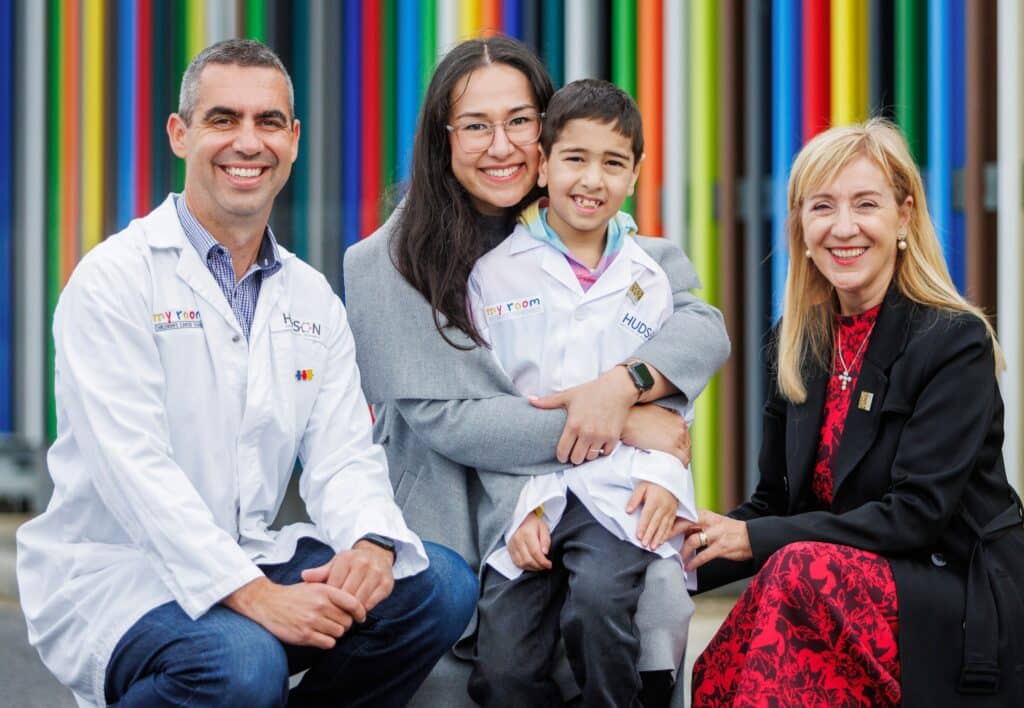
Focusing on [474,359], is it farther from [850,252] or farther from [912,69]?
[912,69]

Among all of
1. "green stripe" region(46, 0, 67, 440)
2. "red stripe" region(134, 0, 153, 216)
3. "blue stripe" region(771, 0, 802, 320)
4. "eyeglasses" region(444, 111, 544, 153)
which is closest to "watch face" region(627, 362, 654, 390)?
"eyeglasses" region(444, 111, 544, 153)

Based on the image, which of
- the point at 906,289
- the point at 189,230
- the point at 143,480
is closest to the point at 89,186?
the point at 189,230

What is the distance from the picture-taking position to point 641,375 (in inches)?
123

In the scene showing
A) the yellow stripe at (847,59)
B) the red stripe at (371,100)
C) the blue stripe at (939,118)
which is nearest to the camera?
the blue stripe at (939,118)

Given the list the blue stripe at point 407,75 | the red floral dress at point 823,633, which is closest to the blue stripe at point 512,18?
the blue stripe at point 407,75

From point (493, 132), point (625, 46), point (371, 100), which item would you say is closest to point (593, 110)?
point (493, 132)

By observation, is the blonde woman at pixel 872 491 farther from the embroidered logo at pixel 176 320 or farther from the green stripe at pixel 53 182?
the green stripe at pixel 53 182

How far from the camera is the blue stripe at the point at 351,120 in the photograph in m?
5.30

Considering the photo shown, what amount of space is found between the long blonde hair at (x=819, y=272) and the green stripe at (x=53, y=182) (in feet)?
11.5

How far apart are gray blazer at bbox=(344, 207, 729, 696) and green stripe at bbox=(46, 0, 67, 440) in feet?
9.34

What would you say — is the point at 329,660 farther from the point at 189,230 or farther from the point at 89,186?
the point at 89,186

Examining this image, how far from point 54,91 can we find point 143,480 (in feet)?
11.5

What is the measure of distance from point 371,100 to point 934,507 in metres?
2.96

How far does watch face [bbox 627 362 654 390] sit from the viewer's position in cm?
312
